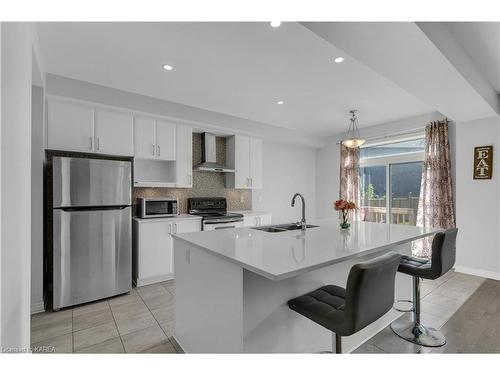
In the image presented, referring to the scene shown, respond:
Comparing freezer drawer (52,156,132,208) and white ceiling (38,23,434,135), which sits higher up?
white ceiling (38,23,434,135)

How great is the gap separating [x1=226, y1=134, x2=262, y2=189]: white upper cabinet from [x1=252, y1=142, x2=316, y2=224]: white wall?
605 millimetres

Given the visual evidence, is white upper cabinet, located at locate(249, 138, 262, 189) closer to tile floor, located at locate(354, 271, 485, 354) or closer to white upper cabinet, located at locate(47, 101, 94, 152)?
white upper cabinet, located at locate(47, 101, 94, 152)

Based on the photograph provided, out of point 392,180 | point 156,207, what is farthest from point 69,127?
point 392,180

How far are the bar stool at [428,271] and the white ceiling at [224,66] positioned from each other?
1893mm

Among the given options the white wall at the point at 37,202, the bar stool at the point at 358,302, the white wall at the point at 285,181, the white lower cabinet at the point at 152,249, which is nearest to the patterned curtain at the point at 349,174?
the white wall at the point at 285,181

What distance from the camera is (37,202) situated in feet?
8.49

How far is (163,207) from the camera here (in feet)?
12.0

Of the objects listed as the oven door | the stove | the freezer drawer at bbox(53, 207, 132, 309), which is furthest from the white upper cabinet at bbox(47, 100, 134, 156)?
the oven door

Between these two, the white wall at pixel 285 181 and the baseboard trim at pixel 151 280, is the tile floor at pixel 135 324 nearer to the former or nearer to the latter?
the baseboard trim at pixel 151 280

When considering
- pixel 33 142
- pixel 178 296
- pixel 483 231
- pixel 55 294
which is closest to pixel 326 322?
pixel 178 296

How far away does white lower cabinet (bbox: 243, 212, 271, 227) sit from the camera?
4.33m

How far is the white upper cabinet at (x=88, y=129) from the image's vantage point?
9.53 feet

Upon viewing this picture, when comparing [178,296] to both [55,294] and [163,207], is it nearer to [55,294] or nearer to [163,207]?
[55,294]

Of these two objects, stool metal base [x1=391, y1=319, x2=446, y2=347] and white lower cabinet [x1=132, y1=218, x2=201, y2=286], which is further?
white lower cabinet [x1=132, y1=218, x2=201, y2=286]
